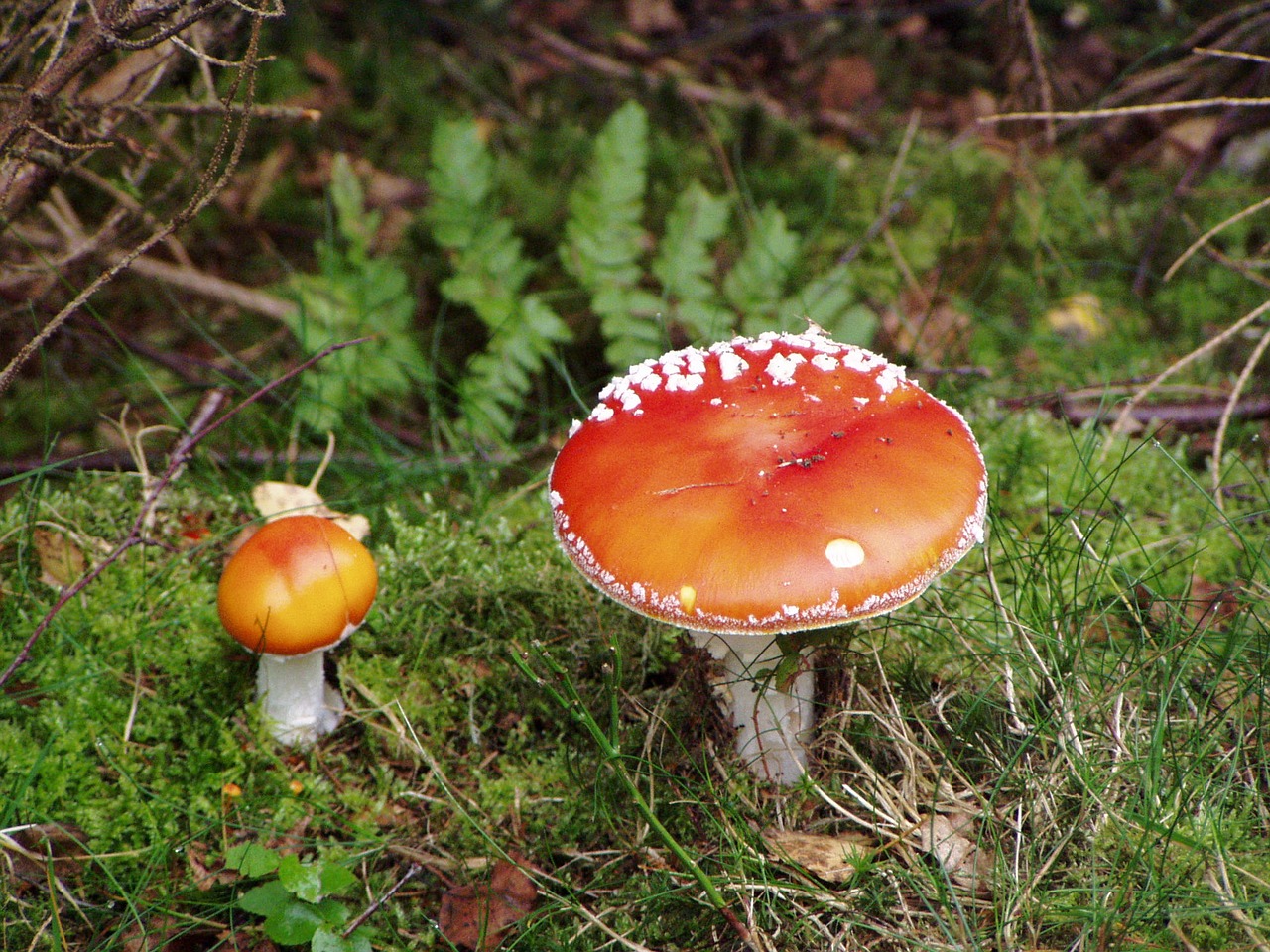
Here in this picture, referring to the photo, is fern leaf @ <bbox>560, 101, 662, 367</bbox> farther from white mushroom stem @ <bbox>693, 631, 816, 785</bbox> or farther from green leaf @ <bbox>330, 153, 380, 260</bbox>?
white mushroom stem @ <bbox>693, 631, 816, 785</bbox>

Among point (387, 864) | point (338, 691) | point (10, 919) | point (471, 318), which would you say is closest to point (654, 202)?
point (471, 318)

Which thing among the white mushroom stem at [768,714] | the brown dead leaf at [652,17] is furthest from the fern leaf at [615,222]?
the brown dead leaf at [652,17]

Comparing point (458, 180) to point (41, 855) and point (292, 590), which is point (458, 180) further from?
point (41, 855)

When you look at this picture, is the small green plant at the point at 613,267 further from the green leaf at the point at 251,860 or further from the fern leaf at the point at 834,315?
the green leaf at the point at 251,860

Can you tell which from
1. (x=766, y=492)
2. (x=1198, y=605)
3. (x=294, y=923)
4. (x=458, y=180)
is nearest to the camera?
(x=766, y=492)

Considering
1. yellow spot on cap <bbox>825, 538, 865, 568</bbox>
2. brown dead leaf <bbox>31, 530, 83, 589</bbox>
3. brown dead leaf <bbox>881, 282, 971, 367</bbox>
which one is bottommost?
brown dead leaf <bbox>881, 282, 971, 367</bbox>

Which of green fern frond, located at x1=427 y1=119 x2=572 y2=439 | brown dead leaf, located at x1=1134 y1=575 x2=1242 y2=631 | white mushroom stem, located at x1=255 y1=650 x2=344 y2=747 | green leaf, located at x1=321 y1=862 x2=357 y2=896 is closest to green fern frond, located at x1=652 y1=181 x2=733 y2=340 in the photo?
green fern frond, located at x1=427 y1=119 x2=572 y2=439

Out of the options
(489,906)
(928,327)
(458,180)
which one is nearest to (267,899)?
(489,906)
